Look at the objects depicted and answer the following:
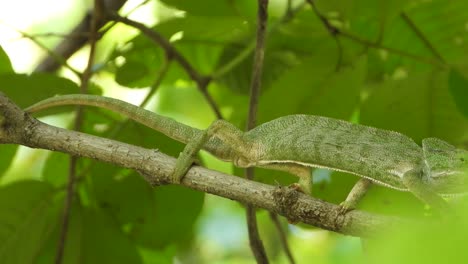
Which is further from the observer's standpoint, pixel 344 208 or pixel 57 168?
pixel 57 168

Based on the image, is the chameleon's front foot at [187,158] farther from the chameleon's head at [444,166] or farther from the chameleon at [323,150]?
the chameleon's head at [444,166]

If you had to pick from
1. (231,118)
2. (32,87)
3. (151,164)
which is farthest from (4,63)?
(231,118)

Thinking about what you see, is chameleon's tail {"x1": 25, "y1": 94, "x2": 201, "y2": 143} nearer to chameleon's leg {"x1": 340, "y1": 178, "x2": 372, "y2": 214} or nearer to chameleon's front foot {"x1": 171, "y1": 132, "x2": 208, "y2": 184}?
chameleon's front foot {"x1": 171, "y1": 132, "x2": 208, "y2": 184}

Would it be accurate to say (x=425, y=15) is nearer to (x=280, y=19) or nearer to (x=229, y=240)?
(x=280, y=19)

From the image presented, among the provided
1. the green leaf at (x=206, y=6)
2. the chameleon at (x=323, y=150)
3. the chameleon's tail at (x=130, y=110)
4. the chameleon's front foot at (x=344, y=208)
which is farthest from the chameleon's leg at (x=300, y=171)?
the green leaf at (x=206, y=6)

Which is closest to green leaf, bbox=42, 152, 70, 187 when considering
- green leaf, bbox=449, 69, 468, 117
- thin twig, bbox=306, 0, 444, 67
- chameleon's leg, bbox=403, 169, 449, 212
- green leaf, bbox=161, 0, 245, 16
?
green leaf, bbox=161, 0, 245, 16

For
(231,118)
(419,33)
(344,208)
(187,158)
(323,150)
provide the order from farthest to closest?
(231,118) < (419,33) < (323,150) < (187,158) < (344,208)

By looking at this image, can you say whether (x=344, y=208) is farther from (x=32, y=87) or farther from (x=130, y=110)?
(x=32, y=87)
